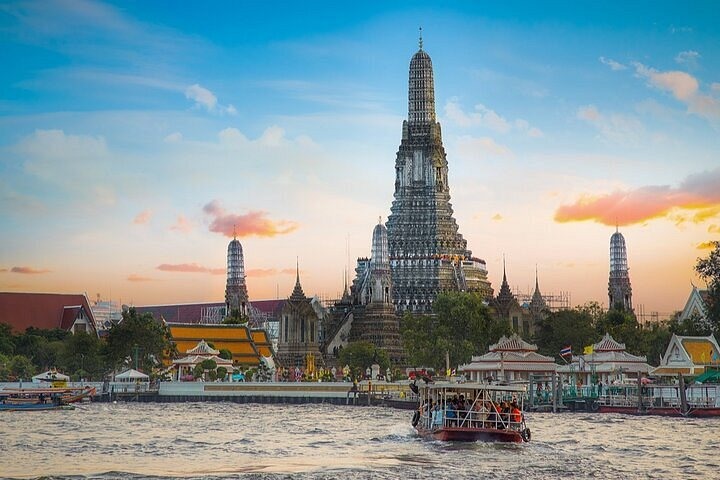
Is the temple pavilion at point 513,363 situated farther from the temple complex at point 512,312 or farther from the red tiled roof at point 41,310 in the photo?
the red tiled roof at point 41,310

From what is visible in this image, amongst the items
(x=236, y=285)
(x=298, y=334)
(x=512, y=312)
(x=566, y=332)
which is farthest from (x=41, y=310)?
(x=566, y=332)

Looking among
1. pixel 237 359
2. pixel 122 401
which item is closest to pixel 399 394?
pixel 122 401

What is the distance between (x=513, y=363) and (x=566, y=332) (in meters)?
19.7

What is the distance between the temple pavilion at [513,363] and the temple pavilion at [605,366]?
7.41 feet

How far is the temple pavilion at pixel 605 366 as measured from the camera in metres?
88.4

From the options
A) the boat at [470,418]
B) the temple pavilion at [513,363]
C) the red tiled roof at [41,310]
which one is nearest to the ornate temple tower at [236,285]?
the red tiled roof at [41,310]

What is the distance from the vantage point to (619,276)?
481 feet

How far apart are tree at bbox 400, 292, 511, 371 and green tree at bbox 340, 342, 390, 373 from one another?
10.6 ft

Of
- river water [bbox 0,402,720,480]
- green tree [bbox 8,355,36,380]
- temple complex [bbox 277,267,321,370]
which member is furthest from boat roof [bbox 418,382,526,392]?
temple complex [bbox 277,267,321,370]

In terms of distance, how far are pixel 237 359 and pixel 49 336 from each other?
80.0ft

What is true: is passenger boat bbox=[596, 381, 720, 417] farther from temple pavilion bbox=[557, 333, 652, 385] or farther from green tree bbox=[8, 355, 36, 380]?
green tree bbox=[8, 355, 36, 380]

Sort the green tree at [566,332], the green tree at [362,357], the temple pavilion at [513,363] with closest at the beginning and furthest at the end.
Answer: the temple pavilion at [513,363] < the green tree at [566,332] < the green tree at [362,357]

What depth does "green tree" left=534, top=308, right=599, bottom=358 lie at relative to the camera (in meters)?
112

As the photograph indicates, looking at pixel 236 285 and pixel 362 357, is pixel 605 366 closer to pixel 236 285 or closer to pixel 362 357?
pixel 362 357
